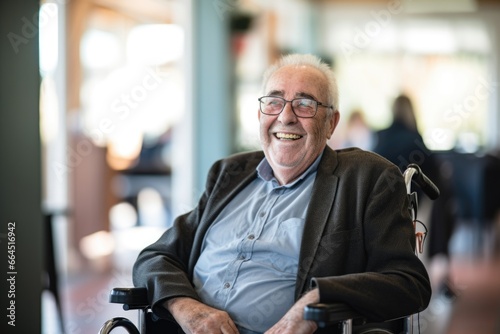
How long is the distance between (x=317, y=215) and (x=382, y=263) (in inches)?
9.6

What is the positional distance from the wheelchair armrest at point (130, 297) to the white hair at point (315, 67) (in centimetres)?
75

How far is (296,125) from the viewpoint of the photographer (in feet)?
7.95

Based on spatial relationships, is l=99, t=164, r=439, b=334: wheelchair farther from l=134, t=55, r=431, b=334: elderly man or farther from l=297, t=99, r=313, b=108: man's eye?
l=297, t=99, r=313, b=108: man's eye

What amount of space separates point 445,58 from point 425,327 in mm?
5924

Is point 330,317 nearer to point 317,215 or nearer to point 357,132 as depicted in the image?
point 317,215

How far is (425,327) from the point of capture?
15.3ft

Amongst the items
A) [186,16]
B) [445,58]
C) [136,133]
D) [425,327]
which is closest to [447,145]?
[445,58]

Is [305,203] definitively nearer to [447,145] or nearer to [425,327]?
[425,327]

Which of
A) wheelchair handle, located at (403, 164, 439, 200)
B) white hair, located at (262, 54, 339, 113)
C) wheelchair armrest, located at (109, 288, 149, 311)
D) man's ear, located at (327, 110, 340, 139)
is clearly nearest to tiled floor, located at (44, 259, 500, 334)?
wheelchair handle, located at (403, 164, 439, 200)

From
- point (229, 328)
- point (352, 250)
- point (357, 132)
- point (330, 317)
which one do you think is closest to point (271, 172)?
point (352, 250)

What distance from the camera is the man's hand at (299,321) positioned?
205 centimetres

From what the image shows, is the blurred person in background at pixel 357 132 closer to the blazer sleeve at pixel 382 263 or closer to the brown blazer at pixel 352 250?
the brown blazer at pixel 352 250

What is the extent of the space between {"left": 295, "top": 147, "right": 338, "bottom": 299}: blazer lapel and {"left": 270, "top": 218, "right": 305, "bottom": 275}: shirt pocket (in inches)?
1.8

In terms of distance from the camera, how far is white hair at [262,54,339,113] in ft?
8.04
